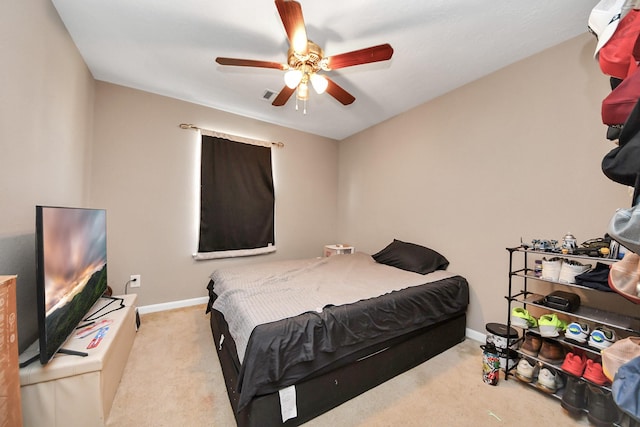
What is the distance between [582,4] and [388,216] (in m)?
2.42

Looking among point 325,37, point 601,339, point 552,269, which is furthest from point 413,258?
point 325,37

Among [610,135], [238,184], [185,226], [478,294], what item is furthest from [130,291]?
[610,135]

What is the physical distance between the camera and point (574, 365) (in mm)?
1516

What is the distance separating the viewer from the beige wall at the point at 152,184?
266 cm

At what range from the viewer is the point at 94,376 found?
50.1 inches

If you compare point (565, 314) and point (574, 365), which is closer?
point (574, 365)

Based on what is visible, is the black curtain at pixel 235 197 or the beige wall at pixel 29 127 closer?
the beige wall at pixel 29 127

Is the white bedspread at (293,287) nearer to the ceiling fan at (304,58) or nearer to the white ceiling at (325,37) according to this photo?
the ceiling fan at (304,58)

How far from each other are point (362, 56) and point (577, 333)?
223cm

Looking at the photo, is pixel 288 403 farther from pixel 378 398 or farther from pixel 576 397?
pixel 576 397

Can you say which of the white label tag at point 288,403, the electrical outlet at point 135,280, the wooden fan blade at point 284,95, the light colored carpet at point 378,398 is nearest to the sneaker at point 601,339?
the light colored carpet at point 378,398

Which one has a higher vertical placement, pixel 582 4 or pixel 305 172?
pixel 582 4

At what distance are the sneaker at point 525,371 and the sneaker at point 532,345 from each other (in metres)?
0.08

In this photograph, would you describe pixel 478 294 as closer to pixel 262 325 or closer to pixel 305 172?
pixel 262 325
